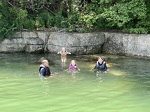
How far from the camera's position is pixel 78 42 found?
64.6 ft

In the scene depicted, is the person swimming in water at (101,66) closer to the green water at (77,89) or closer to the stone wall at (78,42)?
the green water at (77,89)

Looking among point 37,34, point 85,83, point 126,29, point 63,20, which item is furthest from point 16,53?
point 85,83

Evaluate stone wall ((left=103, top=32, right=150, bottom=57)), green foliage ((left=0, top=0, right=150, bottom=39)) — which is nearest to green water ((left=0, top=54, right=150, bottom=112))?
stone wall ((left=103, top=32, right=150, bottom=57))

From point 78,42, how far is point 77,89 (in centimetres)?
769

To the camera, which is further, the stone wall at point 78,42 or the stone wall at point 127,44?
the stone wall at point 78,42

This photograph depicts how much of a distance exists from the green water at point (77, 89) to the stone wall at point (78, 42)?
5.74 feet

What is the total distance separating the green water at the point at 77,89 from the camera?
403 inches

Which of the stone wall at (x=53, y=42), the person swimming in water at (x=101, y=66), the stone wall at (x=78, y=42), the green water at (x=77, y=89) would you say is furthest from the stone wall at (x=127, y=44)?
the person swimming in water at (x=101, y=66)

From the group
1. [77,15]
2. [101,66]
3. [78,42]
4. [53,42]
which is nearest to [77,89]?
[101,66]

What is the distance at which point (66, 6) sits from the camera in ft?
75.0

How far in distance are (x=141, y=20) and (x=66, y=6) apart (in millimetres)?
5532

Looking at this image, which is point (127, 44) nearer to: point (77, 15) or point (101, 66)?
point (77, 15)

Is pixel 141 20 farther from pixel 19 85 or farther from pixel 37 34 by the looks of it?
pixel 19 85

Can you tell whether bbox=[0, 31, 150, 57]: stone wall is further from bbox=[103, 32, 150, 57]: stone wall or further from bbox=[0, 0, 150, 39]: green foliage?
bbox=[0, 0, 150, 39]: green foliage
